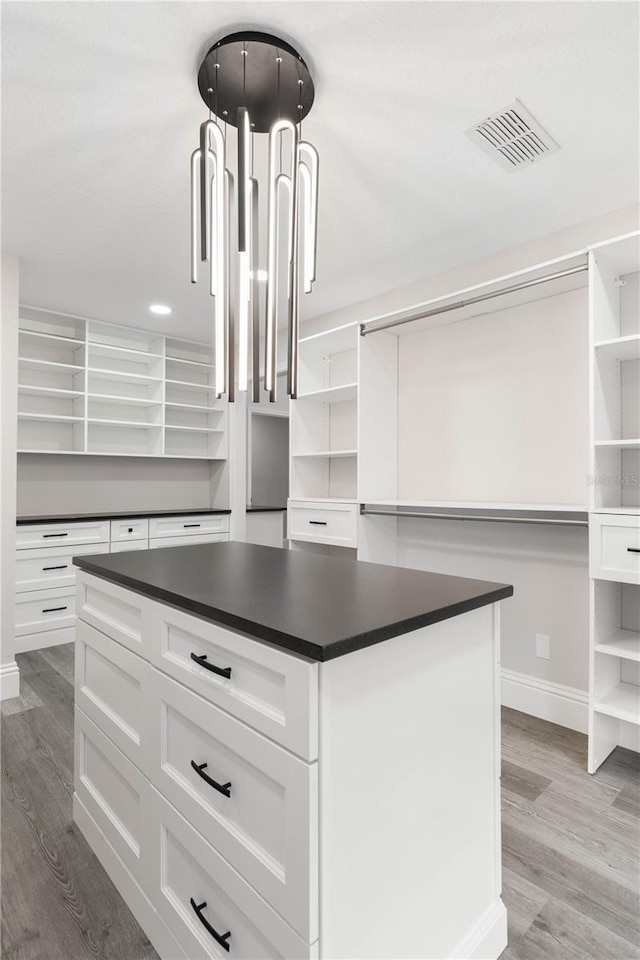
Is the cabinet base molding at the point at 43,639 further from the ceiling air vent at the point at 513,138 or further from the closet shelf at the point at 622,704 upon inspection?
the ceiling air vent at the point at 513,138

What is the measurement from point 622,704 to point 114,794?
6.65 ft

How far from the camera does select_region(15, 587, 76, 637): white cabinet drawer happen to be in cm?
375

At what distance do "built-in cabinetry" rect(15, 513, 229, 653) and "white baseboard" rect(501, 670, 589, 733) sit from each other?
266cm

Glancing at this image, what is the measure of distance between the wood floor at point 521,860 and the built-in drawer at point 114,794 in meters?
0.15

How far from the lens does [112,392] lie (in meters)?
4.73

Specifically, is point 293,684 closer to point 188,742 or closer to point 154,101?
point 188,742

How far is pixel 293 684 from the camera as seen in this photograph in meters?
0.94

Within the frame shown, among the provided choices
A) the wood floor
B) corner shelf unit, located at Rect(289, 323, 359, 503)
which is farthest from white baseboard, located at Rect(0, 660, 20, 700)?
corner shelf unit, located at Rect(289, 323, 359, 503)

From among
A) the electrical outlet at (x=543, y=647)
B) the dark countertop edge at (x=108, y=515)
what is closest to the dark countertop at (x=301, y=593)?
the electrical outlet at (x=543, y=647)

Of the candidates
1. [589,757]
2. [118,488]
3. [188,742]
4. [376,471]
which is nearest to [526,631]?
[589,757]

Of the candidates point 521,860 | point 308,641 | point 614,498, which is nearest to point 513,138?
point 614,498

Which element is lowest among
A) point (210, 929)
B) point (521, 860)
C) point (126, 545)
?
point (521, 860)

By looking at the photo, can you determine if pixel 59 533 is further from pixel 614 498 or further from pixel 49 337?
pixel 614 498

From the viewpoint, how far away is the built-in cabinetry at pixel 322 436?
140 inches
